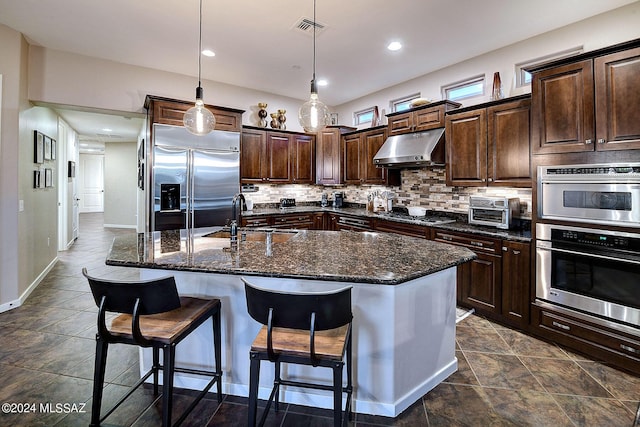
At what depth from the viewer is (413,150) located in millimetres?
4145

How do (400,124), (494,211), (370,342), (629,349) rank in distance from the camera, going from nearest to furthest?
(370,342) → (629,349) → (494,211) → (400,124)

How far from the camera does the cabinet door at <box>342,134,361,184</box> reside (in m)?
5.37

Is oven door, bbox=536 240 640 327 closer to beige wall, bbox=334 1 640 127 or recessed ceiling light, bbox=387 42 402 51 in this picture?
beige wall, bbox=334 1 640 127

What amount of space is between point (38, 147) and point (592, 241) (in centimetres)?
599

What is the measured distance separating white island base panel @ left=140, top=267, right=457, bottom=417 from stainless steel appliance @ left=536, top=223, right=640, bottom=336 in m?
1.17

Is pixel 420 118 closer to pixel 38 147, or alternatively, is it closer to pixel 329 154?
pixel 329 154

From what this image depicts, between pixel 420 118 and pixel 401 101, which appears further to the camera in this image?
pixel 401 101

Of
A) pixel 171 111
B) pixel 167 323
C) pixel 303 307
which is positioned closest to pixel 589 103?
pixel 303 307

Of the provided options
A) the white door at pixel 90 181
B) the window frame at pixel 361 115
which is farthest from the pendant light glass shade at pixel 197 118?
the white door at pixel 90 181

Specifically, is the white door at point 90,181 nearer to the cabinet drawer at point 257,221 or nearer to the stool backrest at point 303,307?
the cabinet drawer at point 257,221

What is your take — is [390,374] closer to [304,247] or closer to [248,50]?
[304,247]

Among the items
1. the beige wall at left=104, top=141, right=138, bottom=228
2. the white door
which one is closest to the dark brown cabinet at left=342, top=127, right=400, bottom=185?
the beige wall at left=104, top=141, right=138, bottom=228

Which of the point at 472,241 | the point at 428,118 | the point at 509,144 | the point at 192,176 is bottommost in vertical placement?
the point at 472,241

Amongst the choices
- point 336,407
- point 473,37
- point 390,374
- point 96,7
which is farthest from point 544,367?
point 96,7
